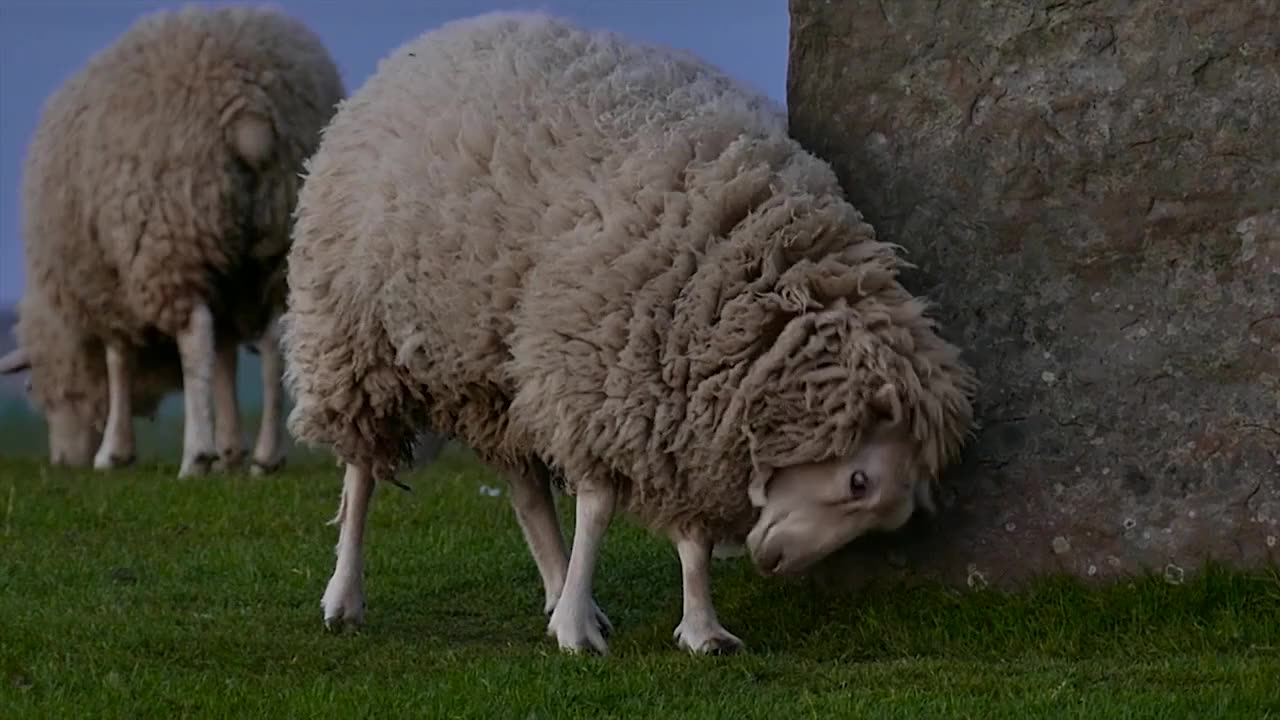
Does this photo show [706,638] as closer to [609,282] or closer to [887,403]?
[887,403]

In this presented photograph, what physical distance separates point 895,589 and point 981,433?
61 centimetres

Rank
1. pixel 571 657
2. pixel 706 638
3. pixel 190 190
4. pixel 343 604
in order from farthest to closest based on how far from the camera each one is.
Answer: pixel 190 190, pixel 343 604, pixel 706 638, pixel 571 657

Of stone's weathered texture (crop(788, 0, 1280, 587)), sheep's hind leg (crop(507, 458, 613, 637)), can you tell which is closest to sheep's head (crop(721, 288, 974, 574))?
stone's weathered texture (crop(788, 0, 1280, 587))

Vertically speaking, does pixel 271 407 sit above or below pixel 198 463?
A: above

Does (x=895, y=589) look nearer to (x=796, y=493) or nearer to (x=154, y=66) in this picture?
(x=796, y=493)

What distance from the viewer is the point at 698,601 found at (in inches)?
291

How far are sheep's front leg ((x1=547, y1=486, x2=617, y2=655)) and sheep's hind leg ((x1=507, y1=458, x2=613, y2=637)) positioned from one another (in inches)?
38.1

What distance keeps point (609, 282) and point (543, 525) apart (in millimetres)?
1688

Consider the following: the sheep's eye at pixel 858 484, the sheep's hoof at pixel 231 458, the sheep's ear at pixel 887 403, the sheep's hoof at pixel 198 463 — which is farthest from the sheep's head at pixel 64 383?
the sheep's ear at pixel 887 403

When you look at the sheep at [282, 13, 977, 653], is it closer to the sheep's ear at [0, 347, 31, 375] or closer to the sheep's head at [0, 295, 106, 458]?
the sheep's head at [0, 295, 106, 458]

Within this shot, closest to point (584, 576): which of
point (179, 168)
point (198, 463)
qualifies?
point (179, 168)

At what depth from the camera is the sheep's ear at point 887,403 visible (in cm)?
687

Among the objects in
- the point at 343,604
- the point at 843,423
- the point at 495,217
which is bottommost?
the point at 343,604

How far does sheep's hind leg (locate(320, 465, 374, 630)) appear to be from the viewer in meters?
8.31
